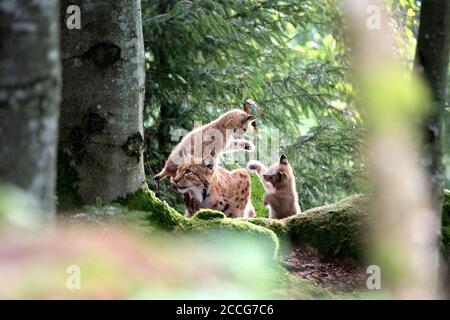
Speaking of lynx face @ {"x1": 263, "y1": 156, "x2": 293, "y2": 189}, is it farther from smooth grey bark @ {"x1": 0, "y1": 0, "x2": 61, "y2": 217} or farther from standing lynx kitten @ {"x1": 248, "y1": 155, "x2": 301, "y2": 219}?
smooth grey bark @ {"x1": 0, "y1": 0, "x2": 61, "y2": 217}

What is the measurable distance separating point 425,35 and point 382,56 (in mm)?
1326

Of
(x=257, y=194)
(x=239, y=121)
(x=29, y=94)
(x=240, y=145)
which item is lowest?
(x=257, y=194)

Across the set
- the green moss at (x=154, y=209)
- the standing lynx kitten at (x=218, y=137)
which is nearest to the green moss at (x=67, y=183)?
the green moss at (x=154, y=209)

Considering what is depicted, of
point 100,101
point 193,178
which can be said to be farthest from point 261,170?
point 100,101

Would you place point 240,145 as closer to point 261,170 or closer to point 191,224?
point 261,170

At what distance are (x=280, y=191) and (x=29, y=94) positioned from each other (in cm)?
673

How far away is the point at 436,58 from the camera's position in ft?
11.6

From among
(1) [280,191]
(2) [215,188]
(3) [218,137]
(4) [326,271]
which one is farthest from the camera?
(3) [218,137]

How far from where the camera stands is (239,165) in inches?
407

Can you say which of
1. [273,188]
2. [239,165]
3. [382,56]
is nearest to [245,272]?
[382,56]

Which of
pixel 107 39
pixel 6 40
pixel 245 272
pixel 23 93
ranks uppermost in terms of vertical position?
pixel 107 39

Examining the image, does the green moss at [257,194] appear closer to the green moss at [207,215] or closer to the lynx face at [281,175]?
the lynx face at [281,175]

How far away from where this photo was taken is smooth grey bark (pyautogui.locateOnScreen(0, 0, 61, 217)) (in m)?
2.21
